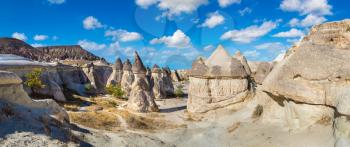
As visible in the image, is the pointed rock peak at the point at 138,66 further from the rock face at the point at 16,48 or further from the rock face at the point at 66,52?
the rock face at the point at 66,52

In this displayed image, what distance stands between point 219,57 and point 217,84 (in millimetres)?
2722

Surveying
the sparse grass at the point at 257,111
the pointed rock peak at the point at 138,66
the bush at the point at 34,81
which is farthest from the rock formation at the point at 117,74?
the sparse grass at the point at 257,111

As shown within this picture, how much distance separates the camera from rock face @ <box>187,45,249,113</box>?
84.1 ft

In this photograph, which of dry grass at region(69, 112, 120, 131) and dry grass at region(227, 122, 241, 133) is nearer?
dry grass at region(227, 122, 241, 133)

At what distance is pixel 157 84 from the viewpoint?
43219 mm

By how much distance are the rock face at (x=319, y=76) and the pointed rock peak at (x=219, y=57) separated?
10296mm

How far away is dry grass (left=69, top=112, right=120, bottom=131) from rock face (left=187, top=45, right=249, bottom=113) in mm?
6957

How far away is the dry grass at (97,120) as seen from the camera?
20.6 m

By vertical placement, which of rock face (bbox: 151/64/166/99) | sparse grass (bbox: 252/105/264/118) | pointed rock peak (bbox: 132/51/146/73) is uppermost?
pointed rock peak (bbox: 132/51/146/73)

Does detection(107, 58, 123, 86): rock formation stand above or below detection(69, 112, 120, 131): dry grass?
above

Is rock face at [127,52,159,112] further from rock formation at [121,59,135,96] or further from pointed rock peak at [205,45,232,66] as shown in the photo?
rock formation at [121,59,135,96]

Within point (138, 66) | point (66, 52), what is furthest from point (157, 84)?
point (66, 52)

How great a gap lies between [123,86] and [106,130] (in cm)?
2262

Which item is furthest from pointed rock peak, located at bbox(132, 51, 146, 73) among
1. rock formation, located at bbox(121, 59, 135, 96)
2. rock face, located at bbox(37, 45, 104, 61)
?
rock face, located at bbox(37, 45, 104, 61)
